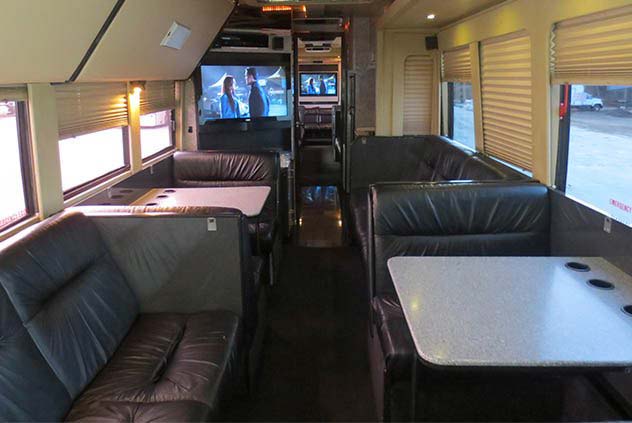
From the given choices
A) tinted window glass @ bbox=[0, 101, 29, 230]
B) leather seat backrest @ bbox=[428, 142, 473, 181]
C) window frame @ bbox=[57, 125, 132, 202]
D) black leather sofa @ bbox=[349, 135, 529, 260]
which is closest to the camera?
tinted window glass @ bbox=[0, 101, 29, 230]

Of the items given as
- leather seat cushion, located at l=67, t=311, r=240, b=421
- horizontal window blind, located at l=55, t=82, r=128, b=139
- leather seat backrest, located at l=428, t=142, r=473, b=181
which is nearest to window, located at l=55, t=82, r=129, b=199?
horizontal window blind, located at l=55, t=82, r=128, b=139

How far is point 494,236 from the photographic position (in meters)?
2.94

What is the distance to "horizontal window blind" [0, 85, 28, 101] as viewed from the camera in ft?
8.18

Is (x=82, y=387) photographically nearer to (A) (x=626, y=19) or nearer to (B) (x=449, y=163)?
(A) (x=626, y=19)

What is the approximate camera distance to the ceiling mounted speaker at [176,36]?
3.80 meters

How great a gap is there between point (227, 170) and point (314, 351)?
7.28ft

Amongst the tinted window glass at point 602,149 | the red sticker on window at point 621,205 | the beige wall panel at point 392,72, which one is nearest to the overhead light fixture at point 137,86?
the tinted window glass at point 602,149

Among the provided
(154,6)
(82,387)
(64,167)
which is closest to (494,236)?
(82,387)

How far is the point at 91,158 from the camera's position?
3.67m

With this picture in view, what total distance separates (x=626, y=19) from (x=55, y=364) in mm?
2721

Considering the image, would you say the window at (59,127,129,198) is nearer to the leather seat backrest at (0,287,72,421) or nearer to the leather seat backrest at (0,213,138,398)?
the leather seat backrest at (0,213,138,398)

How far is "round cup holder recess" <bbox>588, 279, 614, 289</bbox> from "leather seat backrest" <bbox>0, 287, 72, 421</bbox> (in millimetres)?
2101

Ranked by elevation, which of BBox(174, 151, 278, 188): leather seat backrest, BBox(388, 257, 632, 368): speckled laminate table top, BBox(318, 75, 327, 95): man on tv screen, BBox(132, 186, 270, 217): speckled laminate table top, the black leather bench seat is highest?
BBox(318, 75, 327, 95): man on tv screen

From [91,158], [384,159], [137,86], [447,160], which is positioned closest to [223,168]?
[137,86]
